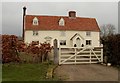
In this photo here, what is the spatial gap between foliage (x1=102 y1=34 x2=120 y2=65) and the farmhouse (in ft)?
113

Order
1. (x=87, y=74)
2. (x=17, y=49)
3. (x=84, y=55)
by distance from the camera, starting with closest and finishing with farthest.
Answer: (x=87, y=74)
(x=17, y=49)
(x=84, y=55)

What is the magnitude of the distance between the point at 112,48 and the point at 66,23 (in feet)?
133

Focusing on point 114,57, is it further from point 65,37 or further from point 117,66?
point 65,37

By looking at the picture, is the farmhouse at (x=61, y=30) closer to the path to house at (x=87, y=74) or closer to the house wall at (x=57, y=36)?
the house wall at (x=57, y=36)

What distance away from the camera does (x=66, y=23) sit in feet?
190

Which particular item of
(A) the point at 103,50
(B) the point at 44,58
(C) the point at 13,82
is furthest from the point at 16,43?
(C) the point at 13,82

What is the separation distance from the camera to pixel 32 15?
57656 millimetres

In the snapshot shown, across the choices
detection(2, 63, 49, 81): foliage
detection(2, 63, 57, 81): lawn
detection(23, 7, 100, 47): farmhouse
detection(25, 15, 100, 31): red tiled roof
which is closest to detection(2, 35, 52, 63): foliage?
detection(2, 63, 57, 81): lawn

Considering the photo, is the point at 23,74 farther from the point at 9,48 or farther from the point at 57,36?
the point at 57,36

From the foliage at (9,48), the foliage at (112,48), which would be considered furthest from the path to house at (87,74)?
the foliage at (9,48)

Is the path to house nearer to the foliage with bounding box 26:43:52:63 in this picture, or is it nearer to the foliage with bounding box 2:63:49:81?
the foliage with bounding box 2:63:49:81

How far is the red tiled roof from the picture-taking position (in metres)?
55.1

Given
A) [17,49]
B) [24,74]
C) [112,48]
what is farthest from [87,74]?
[17,49]

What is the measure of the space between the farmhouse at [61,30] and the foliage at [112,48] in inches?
1356
